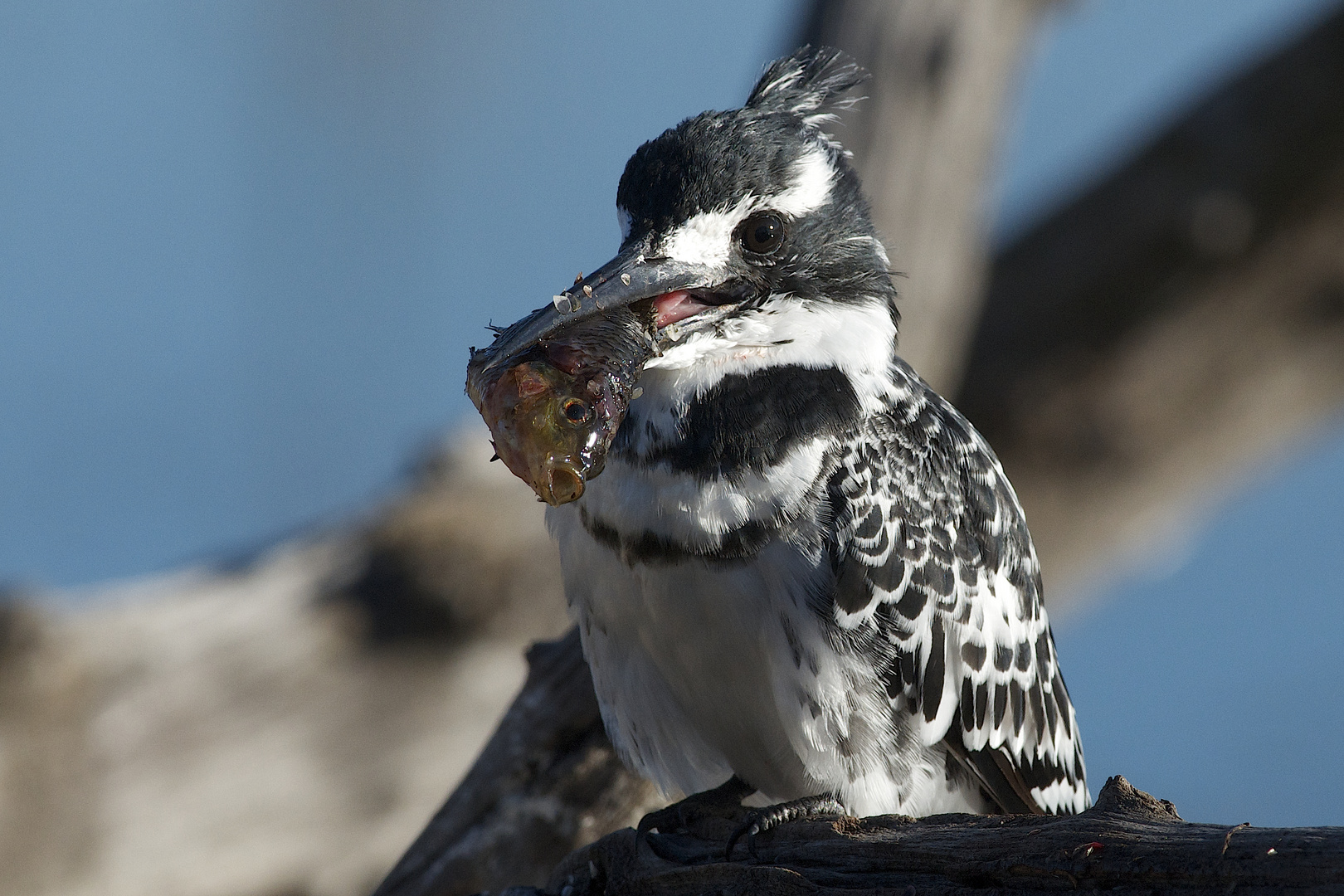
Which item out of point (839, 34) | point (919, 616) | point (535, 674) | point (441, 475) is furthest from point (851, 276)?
point (441, 475)

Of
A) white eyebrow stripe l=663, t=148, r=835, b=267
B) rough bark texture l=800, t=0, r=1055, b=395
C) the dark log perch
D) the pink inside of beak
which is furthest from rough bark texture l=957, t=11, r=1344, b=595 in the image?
the dark log perch

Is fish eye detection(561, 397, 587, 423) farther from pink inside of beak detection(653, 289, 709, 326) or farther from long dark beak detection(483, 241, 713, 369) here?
pink inside of beak detection(653, 289, 709, 326)

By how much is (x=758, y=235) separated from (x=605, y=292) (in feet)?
1.31

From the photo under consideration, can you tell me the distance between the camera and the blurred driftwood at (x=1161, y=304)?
514cm

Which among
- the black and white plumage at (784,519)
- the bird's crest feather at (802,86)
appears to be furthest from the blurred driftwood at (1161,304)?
the black and white plumage at (784,519)

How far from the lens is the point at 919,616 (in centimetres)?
249

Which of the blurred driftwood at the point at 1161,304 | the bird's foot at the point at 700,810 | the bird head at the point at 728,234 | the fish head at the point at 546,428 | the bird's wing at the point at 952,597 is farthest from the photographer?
the blurred driftwood at the point at 1161,304

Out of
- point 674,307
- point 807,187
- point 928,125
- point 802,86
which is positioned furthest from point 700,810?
point 928,125

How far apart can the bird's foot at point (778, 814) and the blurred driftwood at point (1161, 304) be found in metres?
2.80

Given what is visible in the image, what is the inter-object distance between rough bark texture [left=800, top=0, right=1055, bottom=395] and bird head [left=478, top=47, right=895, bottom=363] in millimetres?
1884

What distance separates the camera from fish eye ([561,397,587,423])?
6.94 feet

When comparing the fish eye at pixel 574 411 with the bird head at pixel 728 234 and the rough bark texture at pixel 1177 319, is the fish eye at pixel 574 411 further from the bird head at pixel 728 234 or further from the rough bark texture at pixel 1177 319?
the rough bark texture at pixel 1177 319

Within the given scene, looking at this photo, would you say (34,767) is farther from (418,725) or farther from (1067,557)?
(1067,557)

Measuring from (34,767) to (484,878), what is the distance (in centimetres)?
230
